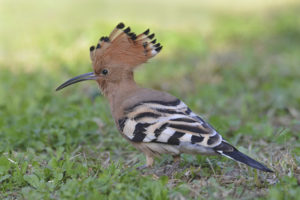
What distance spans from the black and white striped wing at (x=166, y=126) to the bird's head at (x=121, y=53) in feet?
1.43

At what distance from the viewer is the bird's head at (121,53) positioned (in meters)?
3.78

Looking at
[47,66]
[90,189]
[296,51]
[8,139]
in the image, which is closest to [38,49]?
[47,66]

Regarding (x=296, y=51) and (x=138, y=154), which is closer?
(x=138, y=154)

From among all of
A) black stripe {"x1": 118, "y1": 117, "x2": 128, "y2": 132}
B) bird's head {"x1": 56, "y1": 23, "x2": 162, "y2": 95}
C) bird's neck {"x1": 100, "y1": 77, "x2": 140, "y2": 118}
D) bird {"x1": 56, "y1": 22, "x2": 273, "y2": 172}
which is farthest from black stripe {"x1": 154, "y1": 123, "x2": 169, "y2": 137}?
bird's head {"x1": 56, "y1": 23, "x2": 162, "y2": 95}

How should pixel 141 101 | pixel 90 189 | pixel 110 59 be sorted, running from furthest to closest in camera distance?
1. pixel 110 59
2. pixel 141 101
3. pixel 90 189

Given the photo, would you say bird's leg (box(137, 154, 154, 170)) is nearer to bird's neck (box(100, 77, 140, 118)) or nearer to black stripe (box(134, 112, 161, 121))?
black stripe (box(134, 112, 161, 121))

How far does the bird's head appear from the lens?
149 inches

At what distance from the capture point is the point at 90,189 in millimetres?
2805

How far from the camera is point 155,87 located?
5.96 meters

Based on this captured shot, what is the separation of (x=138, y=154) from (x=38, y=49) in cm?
388

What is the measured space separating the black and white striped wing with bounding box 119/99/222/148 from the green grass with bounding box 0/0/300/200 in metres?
0.26

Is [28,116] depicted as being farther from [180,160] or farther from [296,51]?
[296,51]

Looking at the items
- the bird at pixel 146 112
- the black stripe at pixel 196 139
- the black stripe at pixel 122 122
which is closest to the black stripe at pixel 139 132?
the bird at pixel 146 112

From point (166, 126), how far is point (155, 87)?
274 cm
